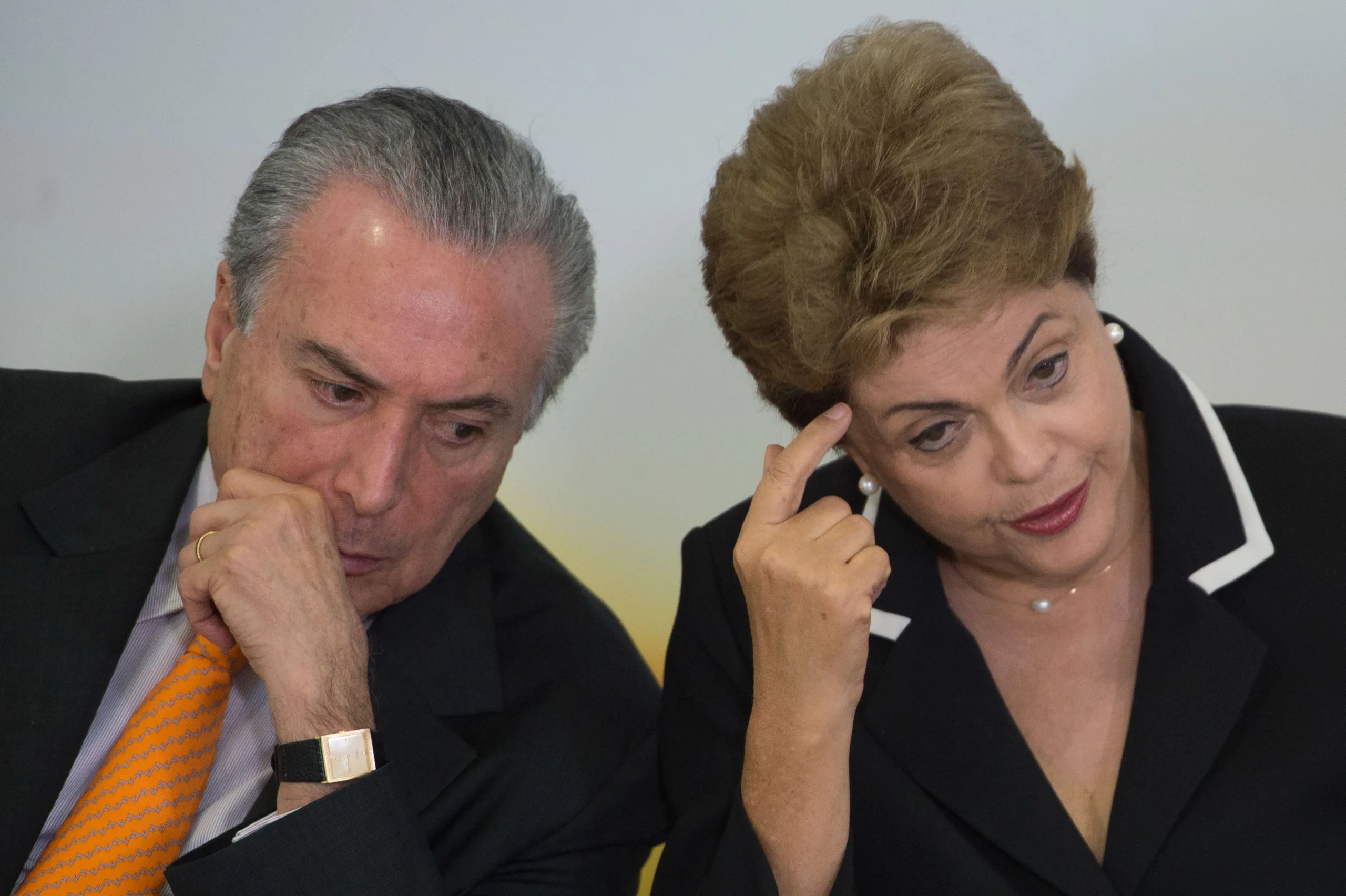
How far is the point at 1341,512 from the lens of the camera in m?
1.91

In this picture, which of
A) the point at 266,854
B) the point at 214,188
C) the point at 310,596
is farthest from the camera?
the point at 214,188

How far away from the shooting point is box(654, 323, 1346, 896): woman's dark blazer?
5.80 ft

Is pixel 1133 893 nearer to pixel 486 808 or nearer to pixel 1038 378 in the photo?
pixel 1038 378

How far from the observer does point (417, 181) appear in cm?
199

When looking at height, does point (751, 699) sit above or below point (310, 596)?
below

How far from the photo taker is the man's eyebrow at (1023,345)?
1.75m

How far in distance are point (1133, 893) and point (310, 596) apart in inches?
45.2

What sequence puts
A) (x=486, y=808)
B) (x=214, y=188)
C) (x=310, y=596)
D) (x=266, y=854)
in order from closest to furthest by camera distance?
(x=266, y=854), (x=310, y=596), (x=486, y=808), (x=214, y=188)

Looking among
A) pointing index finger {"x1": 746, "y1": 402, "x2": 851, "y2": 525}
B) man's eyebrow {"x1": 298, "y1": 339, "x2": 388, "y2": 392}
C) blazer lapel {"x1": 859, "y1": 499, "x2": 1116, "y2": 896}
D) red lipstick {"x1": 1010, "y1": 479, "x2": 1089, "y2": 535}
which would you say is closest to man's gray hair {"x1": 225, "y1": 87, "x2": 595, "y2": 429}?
man's eyebrow {"x1": 298, "y1": 339, "x2": 388, "y2": 392}

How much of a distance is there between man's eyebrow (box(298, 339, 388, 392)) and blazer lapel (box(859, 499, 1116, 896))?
82 centimetres

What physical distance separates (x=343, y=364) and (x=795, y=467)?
0.65 meters

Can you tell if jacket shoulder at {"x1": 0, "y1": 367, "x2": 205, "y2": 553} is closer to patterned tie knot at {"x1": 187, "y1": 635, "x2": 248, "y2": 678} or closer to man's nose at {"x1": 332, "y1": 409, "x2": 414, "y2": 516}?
patterned tie knot at {"x1": 187, "y1": 635, "x2": 248, "y2": 678}

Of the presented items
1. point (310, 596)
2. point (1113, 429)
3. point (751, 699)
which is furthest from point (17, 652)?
point (1113, 429)

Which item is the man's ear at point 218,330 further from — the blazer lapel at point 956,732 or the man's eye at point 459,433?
the blazer lapel at point 956,732
